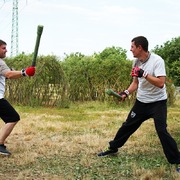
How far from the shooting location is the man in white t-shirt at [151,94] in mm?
4633

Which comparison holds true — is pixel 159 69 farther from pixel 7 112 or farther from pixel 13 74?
pixel 7 112

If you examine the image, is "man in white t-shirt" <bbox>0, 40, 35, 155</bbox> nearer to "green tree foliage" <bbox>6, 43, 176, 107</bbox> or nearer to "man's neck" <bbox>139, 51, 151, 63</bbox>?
"man's neck" <bbox>139, 51, 151, 63</bbox>

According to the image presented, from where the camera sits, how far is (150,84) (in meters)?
4.95

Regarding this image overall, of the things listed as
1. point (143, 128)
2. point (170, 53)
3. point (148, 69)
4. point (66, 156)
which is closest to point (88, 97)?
point (143, 128)

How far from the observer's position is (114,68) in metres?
16.2

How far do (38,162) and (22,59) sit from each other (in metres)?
9.69

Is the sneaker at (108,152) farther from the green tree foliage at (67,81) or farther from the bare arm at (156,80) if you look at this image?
the green tree foliage at (67,81)

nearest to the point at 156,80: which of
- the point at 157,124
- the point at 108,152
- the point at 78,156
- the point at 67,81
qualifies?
the point at 157,124

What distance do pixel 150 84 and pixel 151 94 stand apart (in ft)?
0.46

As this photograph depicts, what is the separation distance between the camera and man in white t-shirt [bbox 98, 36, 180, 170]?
463cm

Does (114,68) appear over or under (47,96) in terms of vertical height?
over

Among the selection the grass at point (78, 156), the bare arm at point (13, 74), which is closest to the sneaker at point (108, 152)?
the grass at point (78, 156)

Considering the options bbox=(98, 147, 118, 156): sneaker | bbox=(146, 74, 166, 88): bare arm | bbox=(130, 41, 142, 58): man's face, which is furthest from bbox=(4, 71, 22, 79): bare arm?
bbox=(146, 74, 166, 88): bare arm

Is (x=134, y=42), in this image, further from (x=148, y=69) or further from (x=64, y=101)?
(x=64, y=101)
